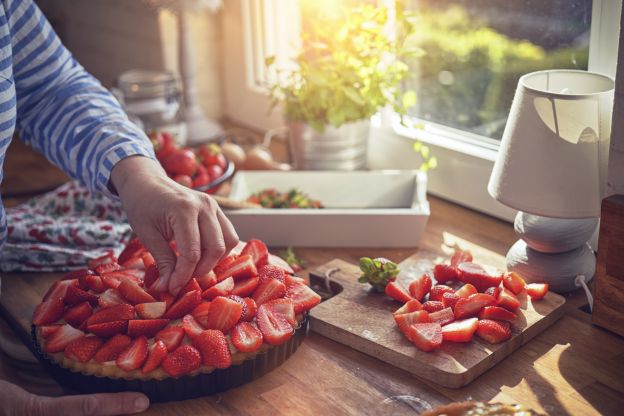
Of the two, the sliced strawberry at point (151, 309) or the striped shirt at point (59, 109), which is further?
the striped shirt at point (59, 109)

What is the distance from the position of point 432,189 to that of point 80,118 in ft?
2.65

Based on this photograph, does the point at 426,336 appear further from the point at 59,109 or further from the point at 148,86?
the point at 148,86

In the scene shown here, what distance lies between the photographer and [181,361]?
3.45 feet

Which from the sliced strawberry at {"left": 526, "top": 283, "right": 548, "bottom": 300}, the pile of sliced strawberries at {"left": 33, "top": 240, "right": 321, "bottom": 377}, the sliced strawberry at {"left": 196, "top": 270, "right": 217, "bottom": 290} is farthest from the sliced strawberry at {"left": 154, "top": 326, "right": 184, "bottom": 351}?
the sliced strawberry at {"left": 526, "top": 283, "right": 548, "bottom": 300}

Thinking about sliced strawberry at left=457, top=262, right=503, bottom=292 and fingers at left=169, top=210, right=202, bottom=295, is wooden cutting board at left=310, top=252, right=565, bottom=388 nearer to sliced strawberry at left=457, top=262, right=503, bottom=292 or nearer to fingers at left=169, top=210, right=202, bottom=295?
sliced strawberry at left=457, top=262, right=503, bottom=292

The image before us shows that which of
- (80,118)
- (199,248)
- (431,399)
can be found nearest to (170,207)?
(199,248)

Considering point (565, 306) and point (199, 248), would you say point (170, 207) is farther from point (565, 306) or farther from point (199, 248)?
point (565, 306)

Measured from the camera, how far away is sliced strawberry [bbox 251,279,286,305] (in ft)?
3.90

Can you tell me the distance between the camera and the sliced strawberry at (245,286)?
1193mm

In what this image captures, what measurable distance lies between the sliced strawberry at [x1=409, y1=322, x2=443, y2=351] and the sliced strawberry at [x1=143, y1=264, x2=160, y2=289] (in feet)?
1.30

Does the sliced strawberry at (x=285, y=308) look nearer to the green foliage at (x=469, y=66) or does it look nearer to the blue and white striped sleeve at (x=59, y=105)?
the blue and white striped sleeve at (x=59, y=105)

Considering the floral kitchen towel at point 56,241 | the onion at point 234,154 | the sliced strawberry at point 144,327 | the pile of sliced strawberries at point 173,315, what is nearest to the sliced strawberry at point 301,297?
the pile of sliced strawberries at point 173,315

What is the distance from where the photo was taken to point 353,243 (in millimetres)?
1535

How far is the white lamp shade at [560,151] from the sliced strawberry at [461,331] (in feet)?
0.74
